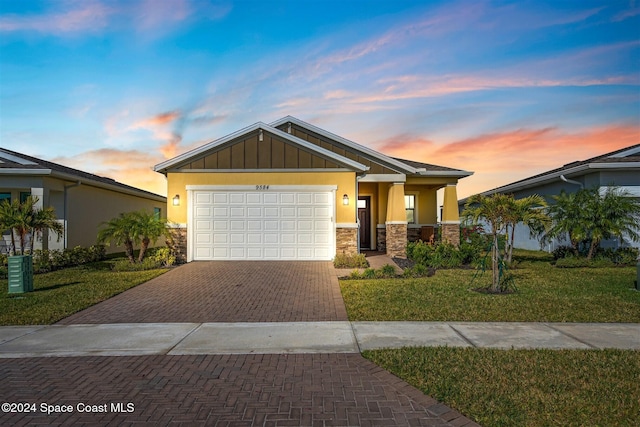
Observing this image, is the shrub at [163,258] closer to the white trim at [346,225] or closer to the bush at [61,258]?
the bush at [61,258]

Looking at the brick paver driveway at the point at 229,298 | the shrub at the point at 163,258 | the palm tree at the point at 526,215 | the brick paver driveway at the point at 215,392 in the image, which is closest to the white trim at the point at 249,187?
the shrub at the point at 163,258

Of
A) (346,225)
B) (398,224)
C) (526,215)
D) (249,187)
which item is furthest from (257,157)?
(526,215)

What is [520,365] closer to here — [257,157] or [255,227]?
[255,227]

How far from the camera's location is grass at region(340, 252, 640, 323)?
22.3ft

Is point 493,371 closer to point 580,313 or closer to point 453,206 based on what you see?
point 580,313

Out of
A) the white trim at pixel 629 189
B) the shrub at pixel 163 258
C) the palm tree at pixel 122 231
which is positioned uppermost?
the white trim at pixel 629 189

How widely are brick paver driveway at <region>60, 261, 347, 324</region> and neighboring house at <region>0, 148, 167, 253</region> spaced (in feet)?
21.8

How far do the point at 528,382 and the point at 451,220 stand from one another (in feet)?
46.0

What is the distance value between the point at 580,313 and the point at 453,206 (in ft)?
36.0

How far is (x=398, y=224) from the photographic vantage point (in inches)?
631

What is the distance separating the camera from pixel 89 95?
1412cm

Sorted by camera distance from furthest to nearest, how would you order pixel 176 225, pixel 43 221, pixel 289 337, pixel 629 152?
pixel 629 152
pixel 176 225
pixel 43 221
pixel 289 337

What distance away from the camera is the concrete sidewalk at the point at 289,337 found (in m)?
5.18

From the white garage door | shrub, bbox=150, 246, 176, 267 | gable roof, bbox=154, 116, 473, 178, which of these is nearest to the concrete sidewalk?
shrub, bbox=150, 246, 176, 267
